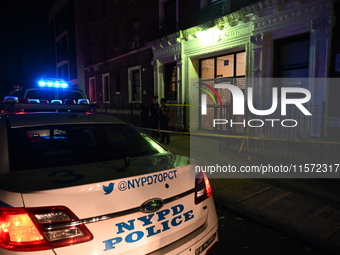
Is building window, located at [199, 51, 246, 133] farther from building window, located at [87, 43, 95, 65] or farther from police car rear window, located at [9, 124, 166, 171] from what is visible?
building window, located at [87, 43, 95, 65]

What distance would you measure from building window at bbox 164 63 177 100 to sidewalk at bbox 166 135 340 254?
899cm

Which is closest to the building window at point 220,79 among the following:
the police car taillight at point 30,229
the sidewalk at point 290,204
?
the sidewalk at point 290,204

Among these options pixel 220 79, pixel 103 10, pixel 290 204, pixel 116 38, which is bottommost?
pixel 290 204

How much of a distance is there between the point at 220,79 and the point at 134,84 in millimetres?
7263

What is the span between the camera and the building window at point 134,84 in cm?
1680

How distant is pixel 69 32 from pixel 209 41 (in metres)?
19.4

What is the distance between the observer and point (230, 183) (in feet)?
17.9

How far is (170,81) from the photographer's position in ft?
47.2

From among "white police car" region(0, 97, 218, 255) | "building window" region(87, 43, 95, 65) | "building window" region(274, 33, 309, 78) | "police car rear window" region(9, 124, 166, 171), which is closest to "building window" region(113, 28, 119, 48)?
"building window" region(87, 43, 95, 65)

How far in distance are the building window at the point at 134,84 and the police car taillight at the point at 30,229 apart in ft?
49.8

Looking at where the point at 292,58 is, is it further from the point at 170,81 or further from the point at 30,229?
the point at 30,229

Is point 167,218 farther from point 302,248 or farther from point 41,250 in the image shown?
point 302,248

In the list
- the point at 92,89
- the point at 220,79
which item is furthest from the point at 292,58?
the point at 92,89

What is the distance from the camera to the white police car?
5.56ft
